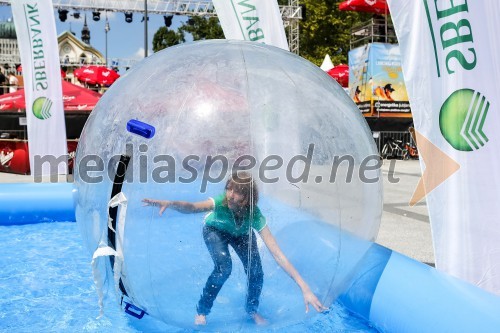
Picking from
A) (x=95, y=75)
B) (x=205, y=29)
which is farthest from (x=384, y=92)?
(x=205, y=29)

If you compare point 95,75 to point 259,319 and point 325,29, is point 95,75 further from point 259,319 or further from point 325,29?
point 259,319

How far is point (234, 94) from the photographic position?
2.91m

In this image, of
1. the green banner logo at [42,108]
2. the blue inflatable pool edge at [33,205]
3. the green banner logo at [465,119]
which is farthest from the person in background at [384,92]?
the green banner logo at [465,119]

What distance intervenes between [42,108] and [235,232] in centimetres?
842

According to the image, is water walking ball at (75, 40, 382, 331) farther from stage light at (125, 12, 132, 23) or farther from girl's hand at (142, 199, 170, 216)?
stage light at (125, 12, 132, 23)

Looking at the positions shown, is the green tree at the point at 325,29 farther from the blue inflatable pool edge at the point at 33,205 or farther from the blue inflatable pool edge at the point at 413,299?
the blue inflatable pool edge at the point at 413,299

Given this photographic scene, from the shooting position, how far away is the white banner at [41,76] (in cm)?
1012

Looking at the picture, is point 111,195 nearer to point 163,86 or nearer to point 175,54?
point 163,86

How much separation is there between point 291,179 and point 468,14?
5.57 feet

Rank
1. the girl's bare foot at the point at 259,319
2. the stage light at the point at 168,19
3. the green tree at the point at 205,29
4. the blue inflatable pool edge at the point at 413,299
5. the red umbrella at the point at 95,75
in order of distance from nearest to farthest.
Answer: the girl's bare foot at the point at 259,319, the blue inflatable pool edge at the point at 413,299, the red umbrella at the point at 95,75, the stage light at the point at 168,19, the green tree at the point at 205,29

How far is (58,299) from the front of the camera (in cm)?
469

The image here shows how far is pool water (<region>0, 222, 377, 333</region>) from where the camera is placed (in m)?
4.06

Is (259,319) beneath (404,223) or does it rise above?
above

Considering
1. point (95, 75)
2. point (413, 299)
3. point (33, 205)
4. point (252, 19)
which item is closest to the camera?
point (413, 299)
